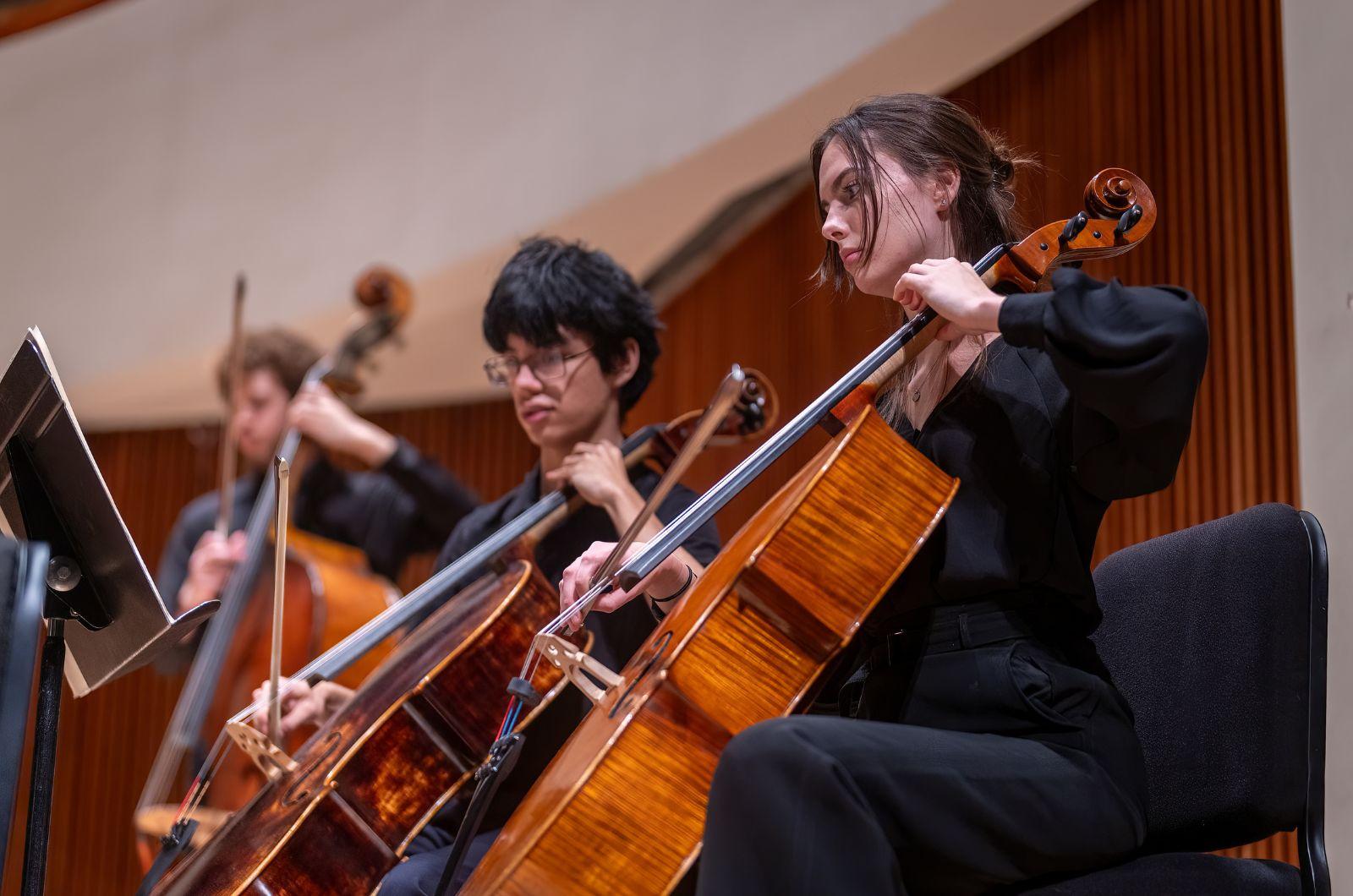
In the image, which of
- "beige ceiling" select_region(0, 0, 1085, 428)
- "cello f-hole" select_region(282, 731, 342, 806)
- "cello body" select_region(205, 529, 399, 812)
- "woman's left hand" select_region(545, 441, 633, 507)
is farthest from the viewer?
"beige ceiling" select_region(0, 0, 1085, 428)

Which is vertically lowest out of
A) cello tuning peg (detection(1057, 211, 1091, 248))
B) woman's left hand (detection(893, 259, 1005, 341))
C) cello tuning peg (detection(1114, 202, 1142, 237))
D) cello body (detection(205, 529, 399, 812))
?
cello tuning peg (detection(1114, 202, 1142, 237))

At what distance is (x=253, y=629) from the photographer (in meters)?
3.02

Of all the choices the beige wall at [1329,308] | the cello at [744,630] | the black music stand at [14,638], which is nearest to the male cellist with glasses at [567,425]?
the cello at [744,630]

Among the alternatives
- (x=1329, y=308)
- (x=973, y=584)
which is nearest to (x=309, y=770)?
(x=973, y=584)

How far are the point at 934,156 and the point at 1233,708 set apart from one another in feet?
2.30

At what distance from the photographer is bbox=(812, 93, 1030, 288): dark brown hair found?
1.55 m

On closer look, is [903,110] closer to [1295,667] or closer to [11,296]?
[1295,667]

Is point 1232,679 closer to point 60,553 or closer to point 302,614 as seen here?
point 60,553

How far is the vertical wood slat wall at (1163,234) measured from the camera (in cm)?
212

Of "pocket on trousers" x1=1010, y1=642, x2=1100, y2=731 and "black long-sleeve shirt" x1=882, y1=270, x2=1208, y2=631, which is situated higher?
"black long-sleeve shirt" x1=882, y1=270, x2=1208, y2=631

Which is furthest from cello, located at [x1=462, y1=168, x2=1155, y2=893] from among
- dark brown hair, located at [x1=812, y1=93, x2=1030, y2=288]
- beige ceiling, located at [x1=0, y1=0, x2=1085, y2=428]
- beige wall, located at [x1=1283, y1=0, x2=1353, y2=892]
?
beige ceiling, located at [x1=0, y1=0, x2=1085, y2=428]

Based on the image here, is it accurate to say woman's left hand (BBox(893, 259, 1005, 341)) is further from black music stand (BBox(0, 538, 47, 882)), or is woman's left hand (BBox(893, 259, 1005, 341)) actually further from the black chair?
black music stand (BBox(0, 538, 47, 882))

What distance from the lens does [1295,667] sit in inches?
51.3

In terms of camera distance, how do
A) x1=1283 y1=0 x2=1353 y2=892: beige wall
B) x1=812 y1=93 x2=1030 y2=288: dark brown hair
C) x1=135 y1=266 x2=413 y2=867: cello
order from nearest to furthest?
x1=812 y1=93 x2=1030 y2=288: dark brown hair, x1=1283 y1=0 x2=1353 y2=892: beige wall, x1=135 y1=266 x2=413 y2=867: cello
